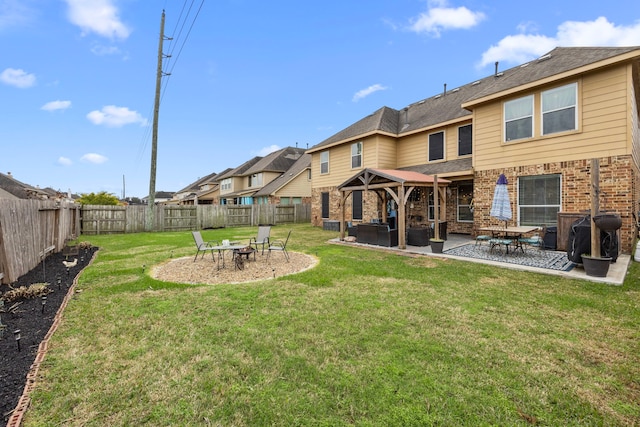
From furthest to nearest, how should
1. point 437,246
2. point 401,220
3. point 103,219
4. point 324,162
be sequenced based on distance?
1. point 324,162
2. point 103,219
3. point 401,220
4. point 437,246

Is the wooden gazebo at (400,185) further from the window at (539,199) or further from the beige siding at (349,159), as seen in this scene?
the beige siding at (349,159)

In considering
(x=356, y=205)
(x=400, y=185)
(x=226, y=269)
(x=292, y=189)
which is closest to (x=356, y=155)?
(x=356, y=205)

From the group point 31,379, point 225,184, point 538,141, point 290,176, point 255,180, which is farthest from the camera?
point 225,184

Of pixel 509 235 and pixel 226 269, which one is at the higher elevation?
pixel 509 235

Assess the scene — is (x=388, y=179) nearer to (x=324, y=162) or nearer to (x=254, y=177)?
(x=324, y=162)

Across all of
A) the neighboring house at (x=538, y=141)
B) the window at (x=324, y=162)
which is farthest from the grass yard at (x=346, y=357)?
the window at (x=324, y=162)

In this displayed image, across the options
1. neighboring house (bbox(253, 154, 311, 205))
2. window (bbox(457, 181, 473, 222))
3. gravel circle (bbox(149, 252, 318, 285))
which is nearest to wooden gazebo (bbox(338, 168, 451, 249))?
window (bbox(457, 181, 473, 222))

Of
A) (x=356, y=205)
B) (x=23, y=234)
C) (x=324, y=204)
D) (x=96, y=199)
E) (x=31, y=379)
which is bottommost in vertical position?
(x=31, y=379)

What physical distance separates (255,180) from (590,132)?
27.4 m

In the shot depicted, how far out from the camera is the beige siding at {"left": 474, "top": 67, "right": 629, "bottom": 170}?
7.63m

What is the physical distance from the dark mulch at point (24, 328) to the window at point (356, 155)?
12.6m

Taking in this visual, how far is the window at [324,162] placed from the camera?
1758 centimetres

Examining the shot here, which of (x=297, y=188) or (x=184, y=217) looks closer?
(x=184, y=217)

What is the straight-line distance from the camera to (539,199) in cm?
922
